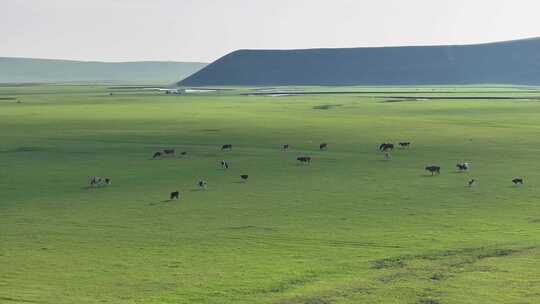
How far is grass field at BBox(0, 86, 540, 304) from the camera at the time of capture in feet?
77.3

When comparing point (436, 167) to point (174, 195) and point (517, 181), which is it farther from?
point (174, 195)

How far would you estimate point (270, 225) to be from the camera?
32.2 metres

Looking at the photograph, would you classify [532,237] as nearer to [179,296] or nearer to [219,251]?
[219,251]

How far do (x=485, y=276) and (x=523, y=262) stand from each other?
229 centimetres

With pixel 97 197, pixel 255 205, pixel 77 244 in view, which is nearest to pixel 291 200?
pixel 255 205

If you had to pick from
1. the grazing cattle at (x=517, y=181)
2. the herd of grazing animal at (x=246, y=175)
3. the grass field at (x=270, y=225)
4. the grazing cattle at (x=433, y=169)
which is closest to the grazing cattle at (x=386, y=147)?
the herd of grazing animal at (x=246, y=175)

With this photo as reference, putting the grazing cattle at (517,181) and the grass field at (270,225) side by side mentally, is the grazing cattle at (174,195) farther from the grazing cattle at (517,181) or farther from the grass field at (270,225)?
the grazing cattle at (517,181)

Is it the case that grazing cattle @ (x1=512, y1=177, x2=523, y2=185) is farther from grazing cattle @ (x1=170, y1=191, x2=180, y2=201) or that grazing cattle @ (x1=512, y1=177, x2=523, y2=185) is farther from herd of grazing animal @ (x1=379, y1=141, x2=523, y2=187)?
grazing cattle @ (x1=170, y1=191, x2=180, y2=201)

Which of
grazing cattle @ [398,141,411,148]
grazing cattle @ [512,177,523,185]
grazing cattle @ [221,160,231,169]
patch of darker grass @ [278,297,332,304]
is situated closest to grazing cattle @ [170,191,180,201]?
grazing cattle @ [221,160,231,169]

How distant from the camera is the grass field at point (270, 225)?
23547 mm

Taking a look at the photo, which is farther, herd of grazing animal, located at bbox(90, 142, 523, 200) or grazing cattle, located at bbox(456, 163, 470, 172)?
grazing cattle, located at bbox(456, 163, 470, 172)

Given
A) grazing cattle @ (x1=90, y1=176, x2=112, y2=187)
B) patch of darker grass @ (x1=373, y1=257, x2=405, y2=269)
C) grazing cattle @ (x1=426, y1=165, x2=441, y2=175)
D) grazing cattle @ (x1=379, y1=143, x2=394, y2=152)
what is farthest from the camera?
grazing cattle @ (x1=379, y1=143, x2=394, y2=152)

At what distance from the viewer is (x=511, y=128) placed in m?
78.7

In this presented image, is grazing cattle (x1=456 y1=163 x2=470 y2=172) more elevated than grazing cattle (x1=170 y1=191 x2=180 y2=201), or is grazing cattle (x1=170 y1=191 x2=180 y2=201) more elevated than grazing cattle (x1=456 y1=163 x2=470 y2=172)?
grazing cattle (x1=456 y1=163 x2=470 y2=172)
